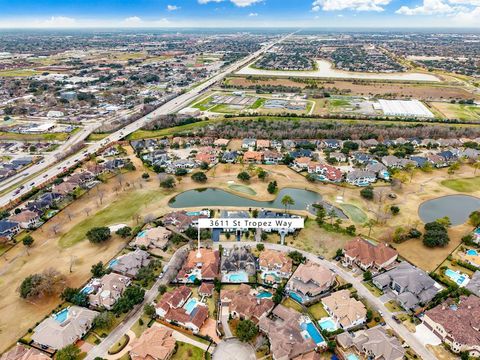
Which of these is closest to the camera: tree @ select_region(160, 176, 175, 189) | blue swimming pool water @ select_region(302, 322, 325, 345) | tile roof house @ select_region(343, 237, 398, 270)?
blue swimming pool water @ select_region(302, 322, 325, 345)

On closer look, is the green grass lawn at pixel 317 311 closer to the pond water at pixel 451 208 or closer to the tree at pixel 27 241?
the pond water at pixel 451 208

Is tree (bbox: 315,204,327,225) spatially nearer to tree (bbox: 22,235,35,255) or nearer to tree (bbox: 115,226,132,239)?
tree (bbox: 115,226,132,239)

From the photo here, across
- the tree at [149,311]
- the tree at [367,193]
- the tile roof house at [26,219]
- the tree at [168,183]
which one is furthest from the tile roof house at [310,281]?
the tile roof house at [26,219]

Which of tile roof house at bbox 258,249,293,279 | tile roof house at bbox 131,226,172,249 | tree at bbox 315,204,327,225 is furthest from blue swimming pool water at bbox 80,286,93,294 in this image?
tree at bbox 315,204,327,225

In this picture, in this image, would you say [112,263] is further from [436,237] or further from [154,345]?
[436,237]

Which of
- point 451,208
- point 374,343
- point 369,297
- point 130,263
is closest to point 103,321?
point 130,263
